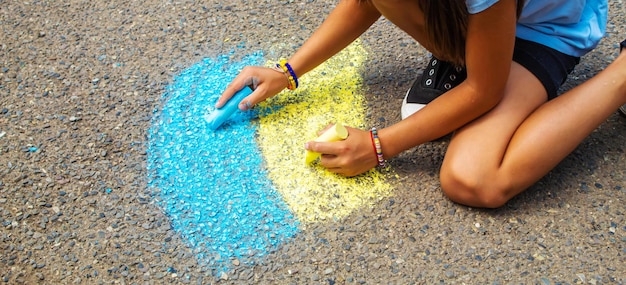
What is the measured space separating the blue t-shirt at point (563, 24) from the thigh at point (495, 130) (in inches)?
5.0

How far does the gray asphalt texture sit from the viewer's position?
160 cm

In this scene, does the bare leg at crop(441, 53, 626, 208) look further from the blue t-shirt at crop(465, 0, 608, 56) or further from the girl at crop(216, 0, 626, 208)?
the blue t-shirt at crop(465, 0, 608, 56)

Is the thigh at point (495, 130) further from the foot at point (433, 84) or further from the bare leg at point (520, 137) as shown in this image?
the foot at point (433, 84)

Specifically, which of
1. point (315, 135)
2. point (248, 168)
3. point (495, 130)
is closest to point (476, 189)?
point (495, 130)

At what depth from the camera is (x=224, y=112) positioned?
1.96m

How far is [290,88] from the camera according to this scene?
2.06 metres

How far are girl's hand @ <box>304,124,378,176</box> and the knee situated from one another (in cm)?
23

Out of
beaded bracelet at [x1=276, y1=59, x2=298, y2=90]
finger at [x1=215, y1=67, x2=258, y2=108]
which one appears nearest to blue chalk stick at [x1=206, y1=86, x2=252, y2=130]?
finger at [x1=215, y1=67, x2=258, y2=108]

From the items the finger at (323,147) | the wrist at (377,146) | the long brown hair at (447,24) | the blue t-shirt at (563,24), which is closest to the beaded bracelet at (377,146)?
the wrist at (377,146)

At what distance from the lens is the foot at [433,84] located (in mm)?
1950

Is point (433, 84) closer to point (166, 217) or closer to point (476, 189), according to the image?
point (476, 189)

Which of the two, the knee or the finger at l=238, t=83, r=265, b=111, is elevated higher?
the finger at l=238, t=83, r=265, b=111

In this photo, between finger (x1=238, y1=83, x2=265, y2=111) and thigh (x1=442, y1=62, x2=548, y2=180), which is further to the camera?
finger (x1=238, y1=83, x2=265, y2=111)

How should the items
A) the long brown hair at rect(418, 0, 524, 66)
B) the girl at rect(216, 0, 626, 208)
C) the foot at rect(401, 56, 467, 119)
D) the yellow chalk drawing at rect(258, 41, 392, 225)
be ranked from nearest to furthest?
1. the long brown hair at rect(418, 0, 524, 66)
2. the girl at rect(216, 0, 626, 208)
3. the yellow chalk drawing at rect(258, 41, 392, 225)
4. the foot at rect(401, 56, 467, 119)
